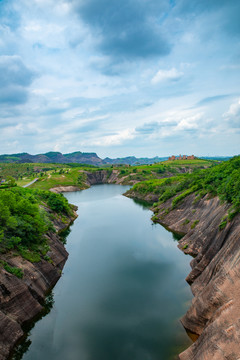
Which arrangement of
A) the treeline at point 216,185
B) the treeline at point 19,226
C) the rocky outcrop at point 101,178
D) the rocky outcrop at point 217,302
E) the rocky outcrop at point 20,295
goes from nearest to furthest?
the rocky outcrop at point 217,302 < the rocky outcrop at point 20,295 < the treeline at point 19,226 < the treeline at point 216,185 < the rocky outcrop at point 101,178

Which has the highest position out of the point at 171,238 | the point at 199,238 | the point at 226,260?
the point at 226,260

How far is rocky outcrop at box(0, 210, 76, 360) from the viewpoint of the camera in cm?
2352

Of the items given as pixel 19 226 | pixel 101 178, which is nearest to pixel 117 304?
pixel 19 226

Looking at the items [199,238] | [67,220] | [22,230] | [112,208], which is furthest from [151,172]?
[22,230]

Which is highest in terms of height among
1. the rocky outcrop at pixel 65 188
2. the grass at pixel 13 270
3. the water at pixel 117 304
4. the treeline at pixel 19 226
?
the treeline at pixel 19 226

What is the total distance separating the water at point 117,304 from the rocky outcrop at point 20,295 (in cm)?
166

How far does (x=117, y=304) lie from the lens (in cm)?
3047

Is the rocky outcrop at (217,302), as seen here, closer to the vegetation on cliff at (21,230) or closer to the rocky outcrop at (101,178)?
the vegetation on cliff at (21,230)

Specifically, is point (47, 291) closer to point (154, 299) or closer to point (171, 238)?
point (154, 299)

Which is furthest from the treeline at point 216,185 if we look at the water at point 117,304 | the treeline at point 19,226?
the treeline at point 19,226

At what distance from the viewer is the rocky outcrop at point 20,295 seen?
23.5m

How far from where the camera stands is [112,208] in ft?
311

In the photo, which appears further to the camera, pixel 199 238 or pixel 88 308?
pixel 199 238

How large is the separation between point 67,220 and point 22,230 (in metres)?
36.1
